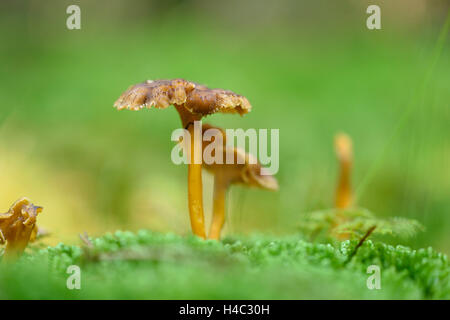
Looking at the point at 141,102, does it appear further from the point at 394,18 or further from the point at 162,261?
the point at 394,18

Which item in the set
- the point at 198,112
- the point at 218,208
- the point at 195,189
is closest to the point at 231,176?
the point at 218,208

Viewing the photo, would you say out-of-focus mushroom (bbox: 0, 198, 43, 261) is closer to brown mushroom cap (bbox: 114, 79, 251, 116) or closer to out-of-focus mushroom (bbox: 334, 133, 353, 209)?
brown mushroom cap (bbox: 114, 79, 251, 116)

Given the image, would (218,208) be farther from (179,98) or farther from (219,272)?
(219,272)

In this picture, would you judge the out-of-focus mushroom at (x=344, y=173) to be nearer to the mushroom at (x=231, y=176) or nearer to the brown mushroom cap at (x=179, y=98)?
the mushroom at (x=231, y=176)

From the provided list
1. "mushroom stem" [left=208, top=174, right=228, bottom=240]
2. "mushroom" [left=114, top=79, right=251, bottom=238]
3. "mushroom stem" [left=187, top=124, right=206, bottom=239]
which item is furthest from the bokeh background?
"mushroom" [left=114, top=79, right=251, bottom=238]

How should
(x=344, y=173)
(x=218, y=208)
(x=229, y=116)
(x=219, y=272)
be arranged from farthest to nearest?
(x=229, y=116) < (x=344, y=173) < (x=218, y=208) < (x=219, y=272)
